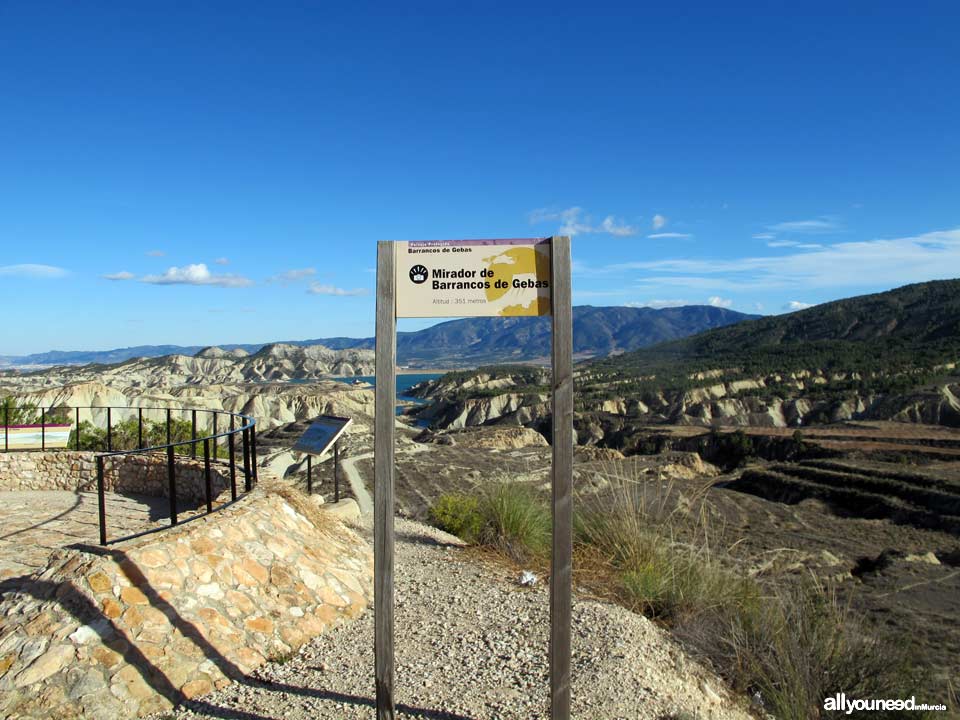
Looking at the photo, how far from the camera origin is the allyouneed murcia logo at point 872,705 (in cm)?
489

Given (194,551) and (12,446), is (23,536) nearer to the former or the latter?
(194,551)

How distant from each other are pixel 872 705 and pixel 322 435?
21.8ft

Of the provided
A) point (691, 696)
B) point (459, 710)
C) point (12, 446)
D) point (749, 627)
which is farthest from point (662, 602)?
point (12, 446)

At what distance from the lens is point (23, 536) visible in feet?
27.2

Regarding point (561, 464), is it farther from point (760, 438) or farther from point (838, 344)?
point (838, 344)

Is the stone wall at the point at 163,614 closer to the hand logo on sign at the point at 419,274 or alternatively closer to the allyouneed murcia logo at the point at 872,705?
the hand logo on sign at the point at 419,274

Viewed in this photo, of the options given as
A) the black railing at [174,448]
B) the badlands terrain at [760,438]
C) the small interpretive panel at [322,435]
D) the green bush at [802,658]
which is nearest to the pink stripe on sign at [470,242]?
the black railing at [174,448]

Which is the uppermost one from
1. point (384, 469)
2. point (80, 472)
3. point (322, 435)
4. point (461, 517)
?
point (384, 469)

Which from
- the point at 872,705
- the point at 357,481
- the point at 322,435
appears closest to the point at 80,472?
the point at 322,435

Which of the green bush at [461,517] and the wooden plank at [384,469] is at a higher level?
the wooden plank at [384,469]

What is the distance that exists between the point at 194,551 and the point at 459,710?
2949 millimetres

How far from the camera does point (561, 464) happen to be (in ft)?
13.5

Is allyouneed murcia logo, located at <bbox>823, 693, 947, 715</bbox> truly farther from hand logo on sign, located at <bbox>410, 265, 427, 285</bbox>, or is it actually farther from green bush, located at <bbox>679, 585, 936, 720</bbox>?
hand logo on sign, located at <bbox>410, 265, 427, 285</bbox>

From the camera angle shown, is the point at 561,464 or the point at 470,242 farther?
the point at 470,242
